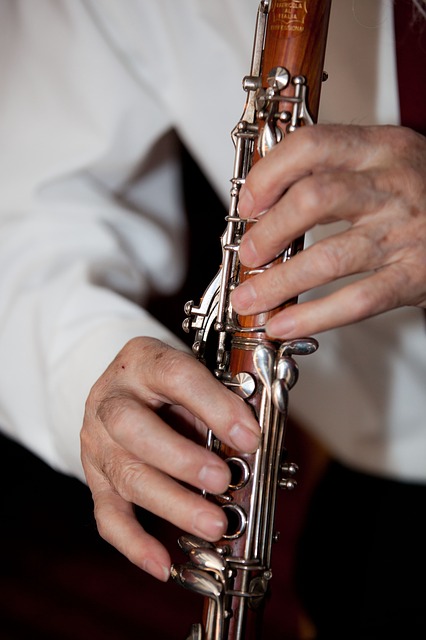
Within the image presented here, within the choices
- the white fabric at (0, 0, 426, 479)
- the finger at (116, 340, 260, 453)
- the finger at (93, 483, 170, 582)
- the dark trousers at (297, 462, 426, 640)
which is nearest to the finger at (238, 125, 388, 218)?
the finger at (116, 340, 260, 453)

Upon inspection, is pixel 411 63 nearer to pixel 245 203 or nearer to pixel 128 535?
pixel 245 203

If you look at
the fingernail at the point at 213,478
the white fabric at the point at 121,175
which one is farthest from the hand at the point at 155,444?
the white fabric at the point at 121,175

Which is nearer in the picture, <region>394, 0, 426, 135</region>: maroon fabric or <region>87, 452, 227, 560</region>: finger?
<region>87, 452, 227, 560</region>: finger

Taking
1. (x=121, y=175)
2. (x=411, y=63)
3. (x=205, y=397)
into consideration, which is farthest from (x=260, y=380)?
(x=121, y=175)

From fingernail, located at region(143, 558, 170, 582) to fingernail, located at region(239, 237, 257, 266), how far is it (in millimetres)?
257

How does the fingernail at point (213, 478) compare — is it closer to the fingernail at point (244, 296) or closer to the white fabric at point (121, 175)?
the fingernail at point (244, 296)

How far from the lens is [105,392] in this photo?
71 centimetres

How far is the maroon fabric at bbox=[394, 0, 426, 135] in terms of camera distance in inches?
34.8

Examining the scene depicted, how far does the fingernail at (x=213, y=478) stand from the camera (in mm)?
576

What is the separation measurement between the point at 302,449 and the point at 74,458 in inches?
35.3

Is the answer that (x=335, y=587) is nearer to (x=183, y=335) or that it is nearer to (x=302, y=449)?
(x=302, y=449)

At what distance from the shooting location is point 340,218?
0.54m

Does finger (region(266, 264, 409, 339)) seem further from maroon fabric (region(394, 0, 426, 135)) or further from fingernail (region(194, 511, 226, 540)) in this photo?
maroon fabric (region(394, 0, 426, 135))

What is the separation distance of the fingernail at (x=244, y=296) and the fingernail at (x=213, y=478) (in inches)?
5.0
